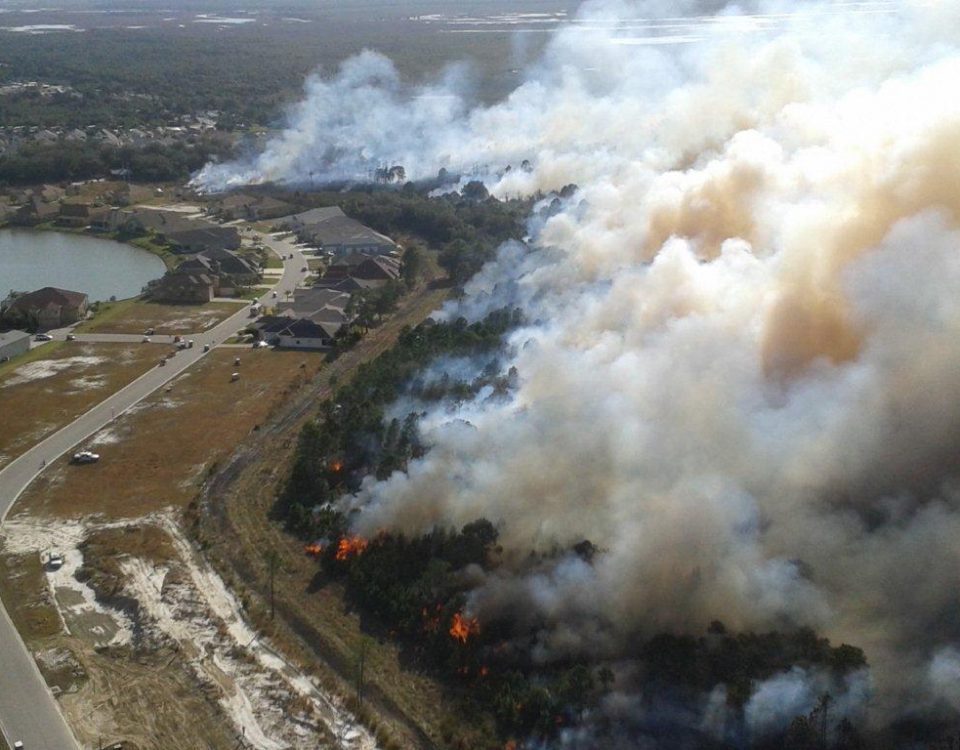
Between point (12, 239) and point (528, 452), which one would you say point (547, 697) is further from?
point (12, 239)

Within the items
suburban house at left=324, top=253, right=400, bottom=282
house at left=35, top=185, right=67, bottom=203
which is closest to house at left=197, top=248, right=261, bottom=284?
suburban house at left=324, top=253, right=400, bottom=282

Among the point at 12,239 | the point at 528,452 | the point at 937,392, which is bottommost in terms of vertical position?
the point at 12,239

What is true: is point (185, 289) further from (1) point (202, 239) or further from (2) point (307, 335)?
(1) point (202, 239)

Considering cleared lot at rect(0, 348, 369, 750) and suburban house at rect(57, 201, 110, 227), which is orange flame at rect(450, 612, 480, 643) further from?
suburban house at rect(57, 201, 110, 227)

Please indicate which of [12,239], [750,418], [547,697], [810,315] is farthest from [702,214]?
[12,239]

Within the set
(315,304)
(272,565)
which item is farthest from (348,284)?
(272,565)
